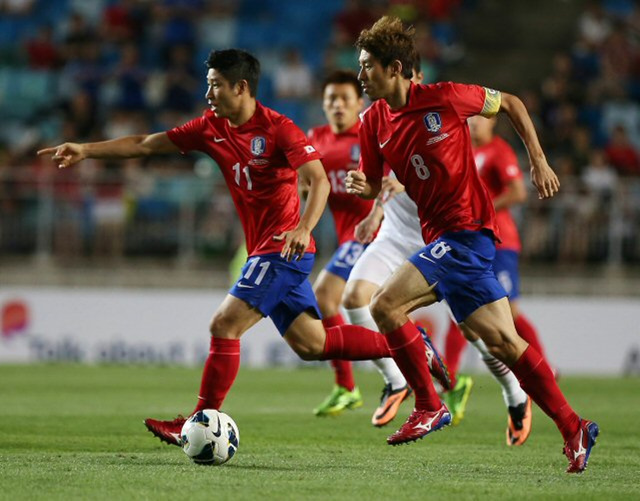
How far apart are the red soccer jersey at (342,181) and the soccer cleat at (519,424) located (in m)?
2.12

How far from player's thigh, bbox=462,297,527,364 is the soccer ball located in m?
1.39

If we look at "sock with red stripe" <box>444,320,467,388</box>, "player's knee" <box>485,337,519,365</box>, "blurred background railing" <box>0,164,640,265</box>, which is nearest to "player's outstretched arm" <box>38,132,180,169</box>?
"player's knee" <box>485,337,519,365</box>

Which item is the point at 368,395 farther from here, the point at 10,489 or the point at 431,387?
the point at 10,489

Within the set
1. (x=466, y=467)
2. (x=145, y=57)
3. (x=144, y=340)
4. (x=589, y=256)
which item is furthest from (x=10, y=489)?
(x=145, y=57)

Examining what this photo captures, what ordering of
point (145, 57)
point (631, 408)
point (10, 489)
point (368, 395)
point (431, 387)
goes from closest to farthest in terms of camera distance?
1. point (10, 489)
2. point (431, 387)
3. point (631, 408)
4. point (368, 395)
5. point (145, 57)

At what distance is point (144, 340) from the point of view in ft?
53.1

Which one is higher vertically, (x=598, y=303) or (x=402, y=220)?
(x=402, y=220)

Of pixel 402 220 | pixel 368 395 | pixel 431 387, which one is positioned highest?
pixel 402 220

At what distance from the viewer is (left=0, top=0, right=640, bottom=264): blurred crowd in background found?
53.2 feet

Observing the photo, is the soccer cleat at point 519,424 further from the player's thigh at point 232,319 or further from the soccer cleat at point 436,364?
the player's thigh at point 232,319

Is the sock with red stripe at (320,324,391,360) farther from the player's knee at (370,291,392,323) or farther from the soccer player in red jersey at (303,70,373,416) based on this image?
the soccer player in red jersey at (303,70,373,416)

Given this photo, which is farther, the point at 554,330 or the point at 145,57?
the point at 145,57

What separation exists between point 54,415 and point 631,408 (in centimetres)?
485

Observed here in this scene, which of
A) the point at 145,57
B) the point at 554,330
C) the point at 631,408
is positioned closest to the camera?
the point at 631,408
